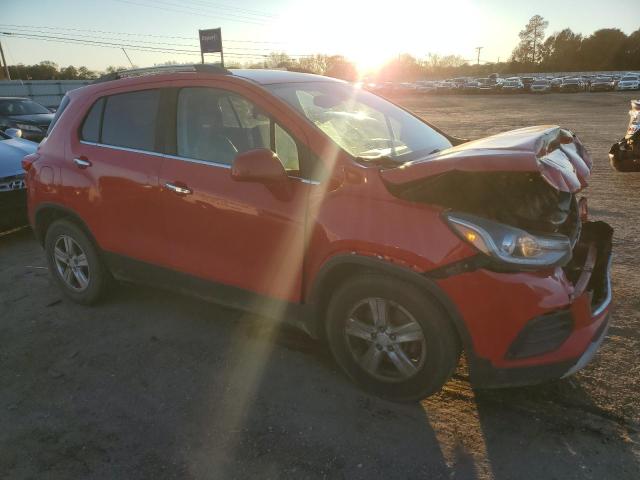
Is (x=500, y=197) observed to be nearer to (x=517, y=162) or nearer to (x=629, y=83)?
(x=517, y=162)

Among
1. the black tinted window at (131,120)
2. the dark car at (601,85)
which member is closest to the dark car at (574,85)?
the dark car at (601,85)

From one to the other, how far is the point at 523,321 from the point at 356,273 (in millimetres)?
867

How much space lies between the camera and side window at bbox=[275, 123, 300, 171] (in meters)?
2.86

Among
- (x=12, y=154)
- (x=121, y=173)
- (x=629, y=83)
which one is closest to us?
(x=121, y=173)

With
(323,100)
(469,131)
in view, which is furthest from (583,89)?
(323,100)

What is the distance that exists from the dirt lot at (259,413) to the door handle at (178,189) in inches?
43.8

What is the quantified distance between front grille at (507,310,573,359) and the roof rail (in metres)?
2.40

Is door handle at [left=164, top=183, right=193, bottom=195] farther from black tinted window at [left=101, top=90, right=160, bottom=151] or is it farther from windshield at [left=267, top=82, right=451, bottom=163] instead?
windshield at [left=267, top=82, right=451, bottom=163]

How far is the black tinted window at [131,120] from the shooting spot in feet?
11.4

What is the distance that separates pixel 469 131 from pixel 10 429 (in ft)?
52.8

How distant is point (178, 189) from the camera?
3.22 metres

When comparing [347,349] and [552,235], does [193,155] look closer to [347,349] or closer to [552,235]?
[347,349]

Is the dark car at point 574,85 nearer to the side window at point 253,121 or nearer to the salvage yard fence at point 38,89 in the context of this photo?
the salvage yard fence at point 38,89

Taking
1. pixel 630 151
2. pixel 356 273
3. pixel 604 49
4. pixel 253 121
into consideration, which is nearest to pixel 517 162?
pixel 356 273
